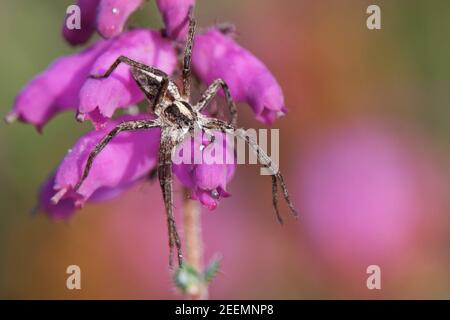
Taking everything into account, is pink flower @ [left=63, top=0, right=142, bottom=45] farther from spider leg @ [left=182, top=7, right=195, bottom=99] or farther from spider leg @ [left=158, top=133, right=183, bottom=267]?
spider leg @ [left=158, top=133, right=183, bottom=267]

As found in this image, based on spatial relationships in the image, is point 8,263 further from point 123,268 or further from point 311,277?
point 311,277

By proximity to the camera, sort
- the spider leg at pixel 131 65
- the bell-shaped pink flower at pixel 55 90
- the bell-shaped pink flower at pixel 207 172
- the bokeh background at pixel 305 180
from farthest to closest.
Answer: the bokeh background at pixel 305 180
the bell-shaped pink flower at pixel 55 90
the spider leg at pixel 131 65
the bell-shaped pink flower at pixel 207 172

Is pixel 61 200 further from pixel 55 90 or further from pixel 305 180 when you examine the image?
pixel 305 180

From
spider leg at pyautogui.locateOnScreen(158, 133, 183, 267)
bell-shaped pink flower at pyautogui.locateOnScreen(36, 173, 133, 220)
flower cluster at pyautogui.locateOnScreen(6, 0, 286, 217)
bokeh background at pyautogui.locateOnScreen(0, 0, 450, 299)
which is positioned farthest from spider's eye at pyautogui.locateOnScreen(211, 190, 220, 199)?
bokeh background at pyautogui.locateOnScreen(0, 0, 450, 299)

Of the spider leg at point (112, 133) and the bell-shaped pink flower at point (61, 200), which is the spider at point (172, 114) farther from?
the bell-shaped pink flower at point (61, 200)

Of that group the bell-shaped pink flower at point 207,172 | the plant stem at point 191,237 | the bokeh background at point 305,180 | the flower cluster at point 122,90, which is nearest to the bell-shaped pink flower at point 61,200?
the flower cluster at point 122,90
